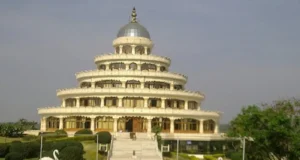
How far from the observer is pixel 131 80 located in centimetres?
8094

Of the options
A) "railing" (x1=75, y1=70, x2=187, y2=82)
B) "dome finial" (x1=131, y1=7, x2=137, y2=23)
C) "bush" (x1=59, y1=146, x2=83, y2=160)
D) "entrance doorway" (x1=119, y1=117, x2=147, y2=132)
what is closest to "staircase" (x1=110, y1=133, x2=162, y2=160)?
"bush" (x1=59, y1=146, x2=83, y2=160)

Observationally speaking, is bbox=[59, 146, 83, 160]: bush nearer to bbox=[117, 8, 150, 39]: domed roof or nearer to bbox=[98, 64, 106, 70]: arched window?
bbox=[98, 64, 106, 70]: arched window

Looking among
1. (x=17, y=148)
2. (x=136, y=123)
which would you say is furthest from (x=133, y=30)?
(x=17, y=148)

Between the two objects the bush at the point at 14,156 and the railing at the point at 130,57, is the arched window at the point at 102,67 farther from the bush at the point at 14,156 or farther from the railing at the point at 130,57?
the bush at the point at 14,156

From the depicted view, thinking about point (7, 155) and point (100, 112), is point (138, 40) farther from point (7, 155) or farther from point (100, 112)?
point (7, 155)

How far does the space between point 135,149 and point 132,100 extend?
19387 millimetres

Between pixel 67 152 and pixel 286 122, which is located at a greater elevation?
pixel 286 122

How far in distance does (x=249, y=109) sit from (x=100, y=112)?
32.4 m

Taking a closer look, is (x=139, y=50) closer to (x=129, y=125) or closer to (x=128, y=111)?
(x=128, y=111)

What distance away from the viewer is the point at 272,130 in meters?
44.8

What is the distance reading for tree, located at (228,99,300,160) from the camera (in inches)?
1746

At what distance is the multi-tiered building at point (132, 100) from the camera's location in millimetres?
76188

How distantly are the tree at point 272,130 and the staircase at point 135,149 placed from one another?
11.6 m

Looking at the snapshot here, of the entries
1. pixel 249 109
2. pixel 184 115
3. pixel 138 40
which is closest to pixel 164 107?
pixel 184 115
